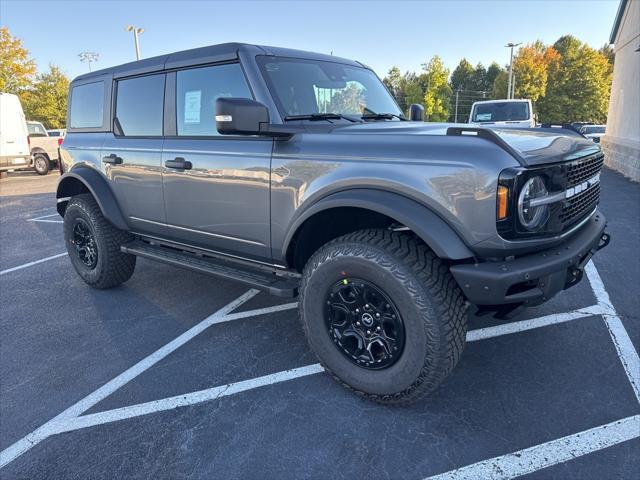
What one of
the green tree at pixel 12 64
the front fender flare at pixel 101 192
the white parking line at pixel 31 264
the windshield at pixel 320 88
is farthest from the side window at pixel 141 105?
the green tree at pixel 12 64

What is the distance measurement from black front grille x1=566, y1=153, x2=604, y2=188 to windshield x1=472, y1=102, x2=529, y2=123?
10.5 metres

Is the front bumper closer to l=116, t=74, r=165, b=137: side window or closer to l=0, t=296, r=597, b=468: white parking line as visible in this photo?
l=0, t=296, r=597, b=468: white parking line

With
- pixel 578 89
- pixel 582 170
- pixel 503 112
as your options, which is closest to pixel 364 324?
pixel 582 170

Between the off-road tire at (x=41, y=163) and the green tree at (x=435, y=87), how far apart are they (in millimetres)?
41561

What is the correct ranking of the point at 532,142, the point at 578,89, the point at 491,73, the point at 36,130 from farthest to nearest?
the point at 491,73 < the point at 578,89 < the point at 36,130 < the point at 532,142

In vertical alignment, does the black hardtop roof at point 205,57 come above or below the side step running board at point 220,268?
above

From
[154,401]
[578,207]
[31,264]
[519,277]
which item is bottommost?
[31,264]

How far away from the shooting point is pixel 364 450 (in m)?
2.30

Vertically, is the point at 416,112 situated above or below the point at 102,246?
above

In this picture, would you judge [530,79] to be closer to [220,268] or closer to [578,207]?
[578,207]

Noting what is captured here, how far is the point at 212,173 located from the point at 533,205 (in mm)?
2082

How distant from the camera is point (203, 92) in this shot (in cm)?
343

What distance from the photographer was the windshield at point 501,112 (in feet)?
41.7

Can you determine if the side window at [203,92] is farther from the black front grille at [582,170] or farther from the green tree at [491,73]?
the green tree at [491,73]
